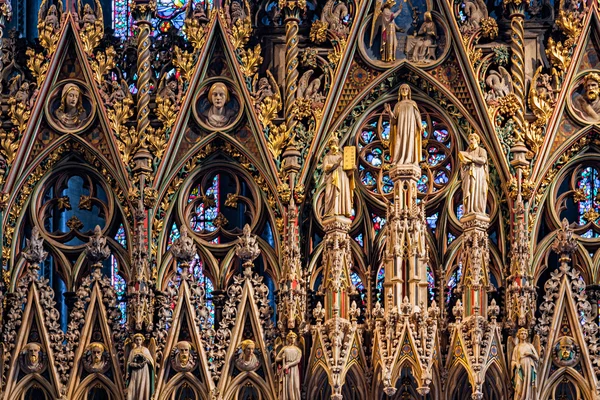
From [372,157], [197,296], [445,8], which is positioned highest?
[445,8]

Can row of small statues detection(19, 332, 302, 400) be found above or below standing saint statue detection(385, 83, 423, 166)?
below

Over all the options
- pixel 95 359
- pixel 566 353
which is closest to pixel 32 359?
pixel 95 359

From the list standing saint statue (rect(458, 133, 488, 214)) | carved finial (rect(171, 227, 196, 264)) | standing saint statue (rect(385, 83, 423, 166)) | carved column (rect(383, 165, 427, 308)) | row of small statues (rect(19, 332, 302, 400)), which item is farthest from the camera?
carved finial (rect(171, 227, 196, 264))

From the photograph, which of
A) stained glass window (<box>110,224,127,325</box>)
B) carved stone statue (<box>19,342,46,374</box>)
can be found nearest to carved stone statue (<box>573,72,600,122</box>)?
stained glass window (<box>110,224,127,325</box>)

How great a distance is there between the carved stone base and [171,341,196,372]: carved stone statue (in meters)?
3.07

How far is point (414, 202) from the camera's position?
25.3 metres

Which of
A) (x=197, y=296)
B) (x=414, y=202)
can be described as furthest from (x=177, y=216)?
(x=414, y=202)

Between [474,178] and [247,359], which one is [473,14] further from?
[247,359]

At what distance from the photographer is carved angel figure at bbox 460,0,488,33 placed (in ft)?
86.3

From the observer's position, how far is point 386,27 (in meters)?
26.3

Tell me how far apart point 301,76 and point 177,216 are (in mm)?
2252

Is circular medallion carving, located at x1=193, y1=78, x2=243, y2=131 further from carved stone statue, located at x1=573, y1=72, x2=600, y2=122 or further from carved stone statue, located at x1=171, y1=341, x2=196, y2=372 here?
carved stone statue, located at x1=573, y1=72, x2=600, y2=122

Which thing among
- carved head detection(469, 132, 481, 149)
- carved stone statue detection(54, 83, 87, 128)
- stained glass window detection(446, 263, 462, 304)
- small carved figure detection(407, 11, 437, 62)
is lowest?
stained glass window detection(446, 263, 462, 304)

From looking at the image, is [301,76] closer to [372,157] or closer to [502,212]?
[372,157]
